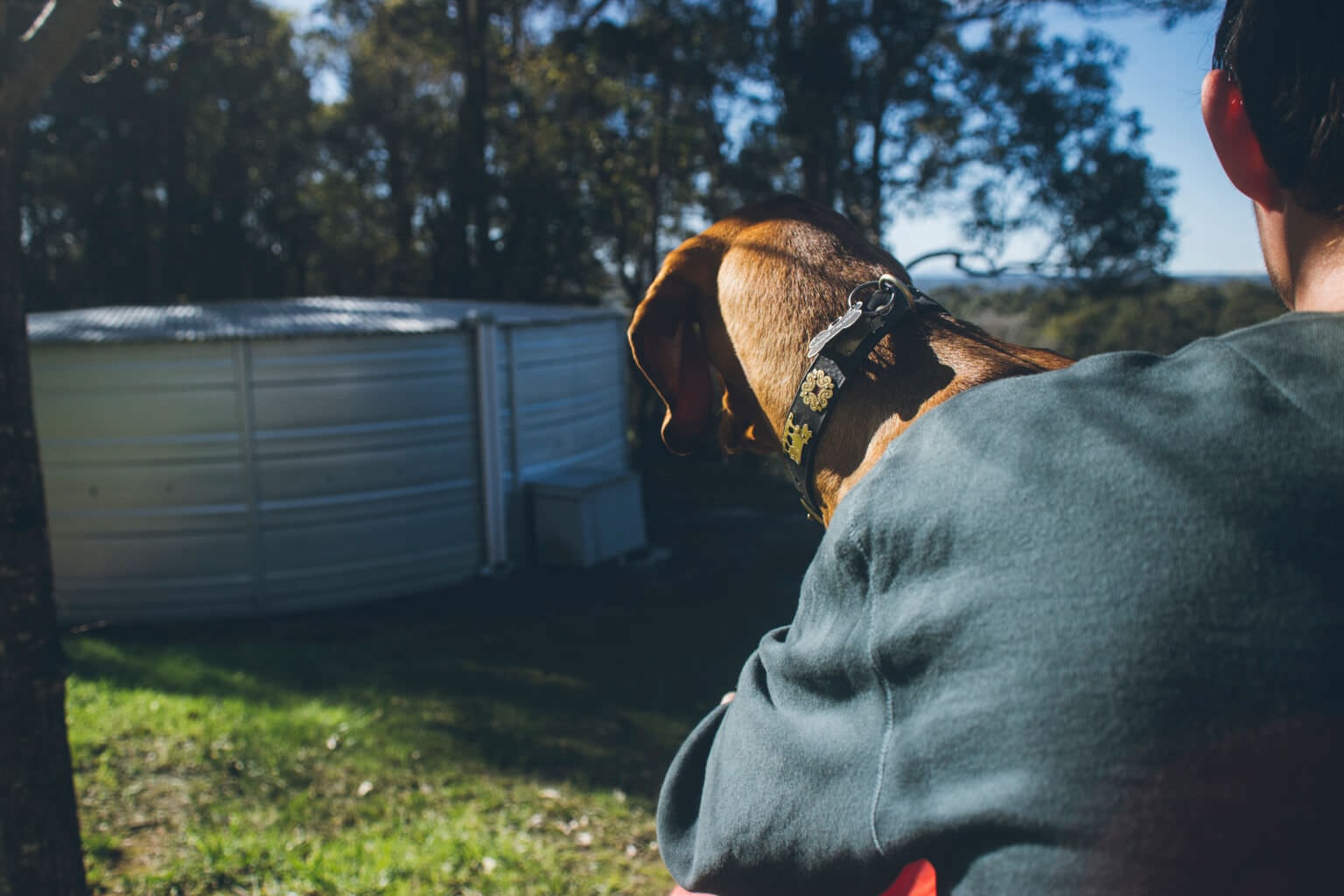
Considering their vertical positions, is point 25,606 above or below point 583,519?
above

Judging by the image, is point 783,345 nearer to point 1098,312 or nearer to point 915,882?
point 915,882

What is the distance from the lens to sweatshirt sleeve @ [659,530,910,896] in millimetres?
1073

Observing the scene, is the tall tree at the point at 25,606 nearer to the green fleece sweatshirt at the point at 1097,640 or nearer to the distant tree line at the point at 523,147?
the green fleece sweatshirt at the point at 1097,640

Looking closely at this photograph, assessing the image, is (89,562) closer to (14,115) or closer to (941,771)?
(14,115)

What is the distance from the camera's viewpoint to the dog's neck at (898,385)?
4.85 ft

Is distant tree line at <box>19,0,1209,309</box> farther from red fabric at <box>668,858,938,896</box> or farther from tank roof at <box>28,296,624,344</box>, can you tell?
red fabric at <box>668,858,938,896</box>

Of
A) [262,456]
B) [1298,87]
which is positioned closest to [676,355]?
[1298,87]

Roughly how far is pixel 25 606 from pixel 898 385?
2.89 metres

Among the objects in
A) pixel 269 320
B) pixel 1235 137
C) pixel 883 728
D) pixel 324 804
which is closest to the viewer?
pixel 883 728

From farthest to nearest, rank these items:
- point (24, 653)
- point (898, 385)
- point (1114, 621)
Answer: point (24, 653) → point (898, 385) → point (1114, 621)

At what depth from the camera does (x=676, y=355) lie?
2.02 metres

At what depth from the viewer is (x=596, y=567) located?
11453 millimetres

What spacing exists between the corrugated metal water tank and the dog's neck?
29.8 feet

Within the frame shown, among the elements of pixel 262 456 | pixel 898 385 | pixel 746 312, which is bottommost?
pixel 262 456
